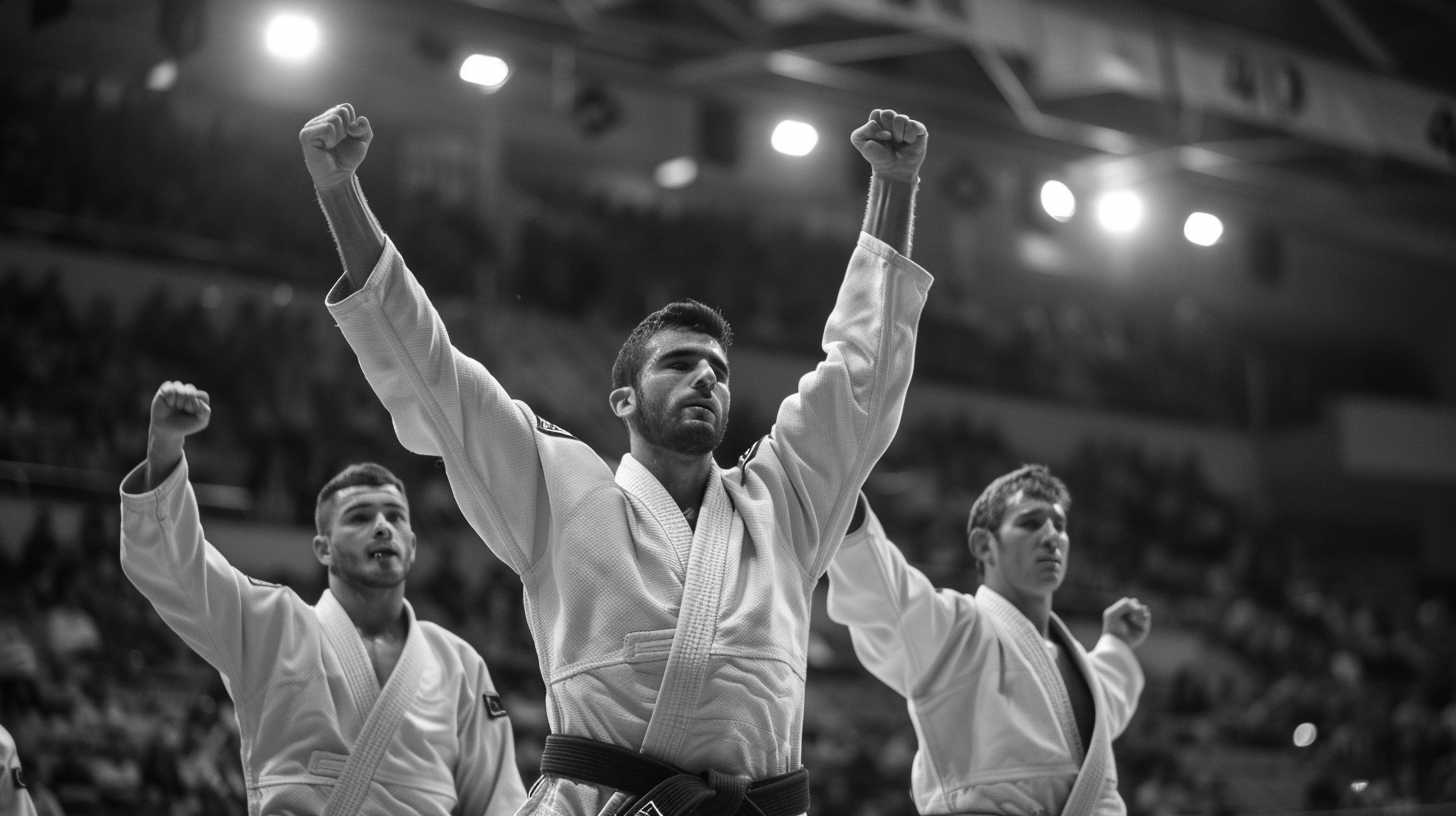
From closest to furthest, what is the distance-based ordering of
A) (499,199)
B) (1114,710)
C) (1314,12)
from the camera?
(1114,710) < (1314,12) < (499,199)

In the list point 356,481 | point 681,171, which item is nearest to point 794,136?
point 681,171

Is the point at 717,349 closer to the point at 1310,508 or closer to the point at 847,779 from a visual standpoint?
the point at 847,779

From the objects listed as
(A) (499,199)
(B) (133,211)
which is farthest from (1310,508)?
(B) (133,211)

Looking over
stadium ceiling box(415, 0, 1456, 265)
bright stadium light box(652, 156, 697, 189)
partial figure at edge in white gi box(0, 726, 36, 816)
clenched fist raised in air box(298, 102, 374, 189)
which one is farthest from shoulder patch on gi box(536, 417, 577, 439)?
bright stadium light box(652, 156, 697, 189)

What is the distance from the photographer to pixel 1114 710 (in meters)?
3.61

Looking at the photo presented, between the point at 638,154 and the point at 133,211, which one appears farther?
the point at 638,154

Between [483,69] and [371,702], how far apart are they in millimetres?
4408

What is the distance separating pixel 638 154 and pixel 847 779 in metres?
6.73

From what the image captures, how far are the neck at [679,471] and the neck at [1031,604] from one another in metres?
1.23

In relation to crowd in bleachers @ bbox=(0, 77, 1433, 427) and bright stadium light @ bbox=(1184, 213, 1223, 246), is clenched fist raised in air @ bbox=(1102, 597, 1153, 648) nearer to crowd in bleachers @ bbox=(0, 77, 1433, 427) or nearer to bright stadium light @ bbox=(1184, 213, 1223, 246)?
bright stadium light @ bbox=(1184, 213, 1223, 246)

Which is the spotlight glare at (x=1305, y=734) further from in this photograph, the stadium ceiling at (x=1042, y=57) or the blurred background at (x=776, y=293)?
the stadium ceiling at (x=1042, y=57)

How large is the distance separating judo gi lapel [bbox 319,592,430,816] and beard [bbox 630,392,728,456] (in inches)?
38.6

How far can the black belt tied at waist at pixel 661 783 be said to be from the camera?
6.91 ft

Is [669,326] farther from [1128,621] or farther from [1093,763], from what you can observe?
[1128,621]
